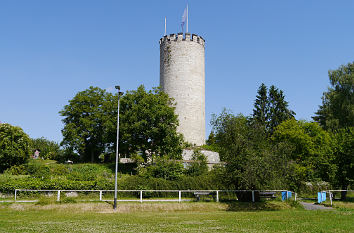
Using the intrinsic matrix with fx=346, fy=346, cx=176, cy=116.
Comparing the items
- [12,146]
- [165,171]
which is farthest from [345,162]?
[12,146]

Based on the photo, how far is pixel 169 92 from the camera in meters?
48.0

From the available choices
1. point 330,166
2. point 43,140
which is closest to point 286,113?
point 330,166

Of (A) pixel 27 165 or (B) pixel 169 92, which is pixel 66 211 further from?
(B) pixel 169 92

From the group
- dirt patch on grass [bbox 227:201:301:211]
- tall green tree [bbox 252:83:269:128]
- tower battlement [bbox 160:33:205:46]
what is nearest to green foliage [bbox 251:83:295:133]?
tall green tree [bbox 252:83:269:128]

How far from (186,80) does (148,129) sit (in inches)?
476

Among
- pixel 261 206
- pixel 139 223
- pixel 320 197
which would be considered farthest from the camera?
pixel 320 197

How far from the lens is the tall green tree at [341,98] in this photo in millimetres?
43844

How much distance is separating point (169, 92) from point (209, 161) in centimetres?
1215

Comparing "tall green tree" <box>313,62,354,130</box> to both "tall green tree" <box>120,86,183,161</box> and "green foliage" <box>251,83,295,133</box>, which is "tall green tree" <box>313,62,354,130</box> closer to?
"green foliage" <box>251,83,295,133</box>

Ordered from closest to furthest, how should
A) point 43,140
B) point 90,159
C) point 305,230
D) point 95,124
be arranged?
1. point 305,230
2. point 95,124
3. point 90,159
4. point 43,140

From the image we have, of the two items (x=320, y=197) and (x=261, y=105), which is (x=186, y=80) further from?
(x=320, y=197)

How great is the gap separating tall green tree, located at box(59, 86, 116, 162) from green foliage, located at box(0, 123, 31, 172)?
6.39 meters

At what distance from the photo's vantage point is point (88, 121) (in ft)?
149

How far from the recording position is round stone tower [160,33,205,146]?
1873 inches
